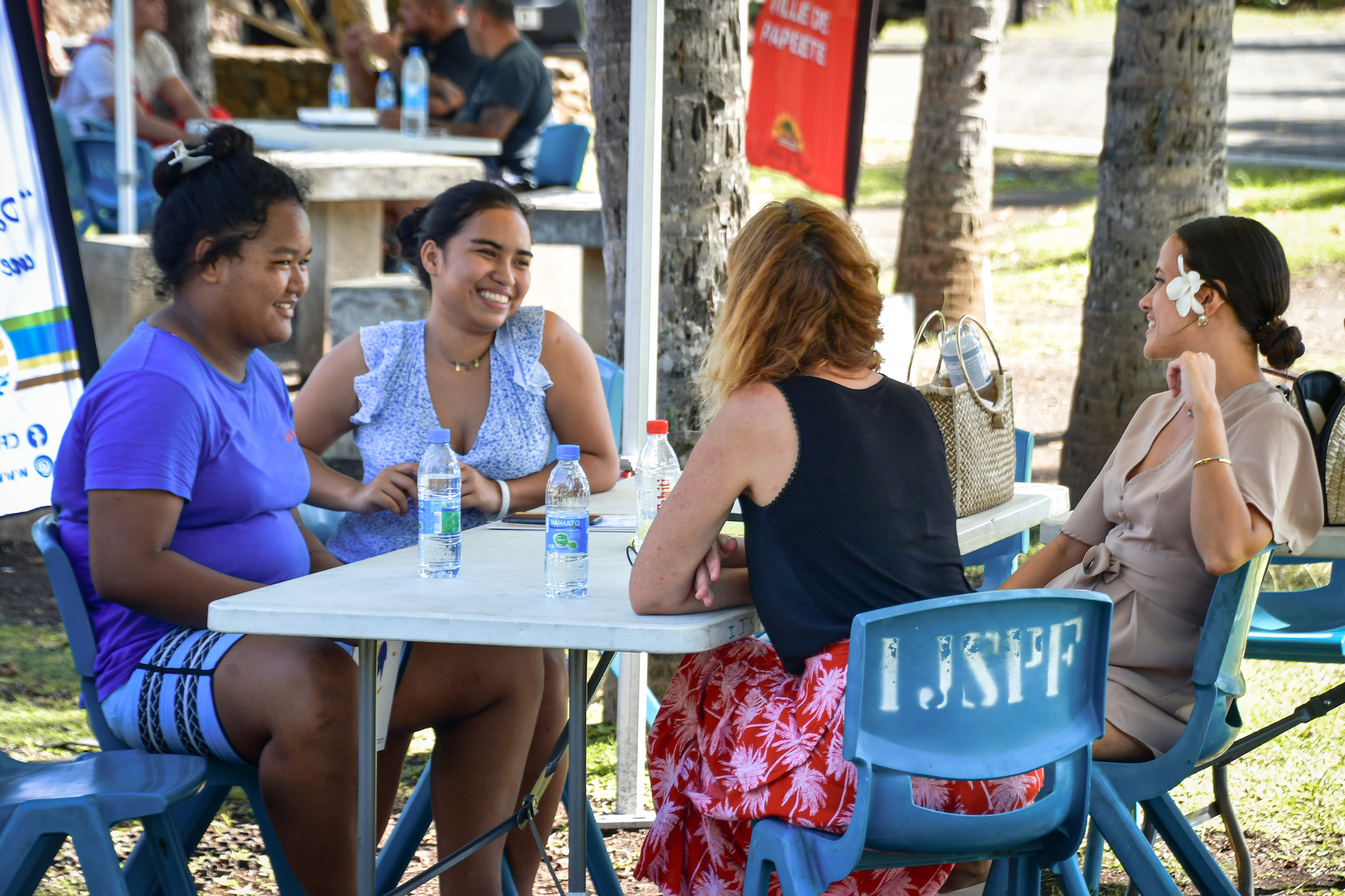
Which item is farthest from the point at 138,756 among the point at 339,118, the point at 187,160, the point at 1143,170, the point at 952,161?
the point at 339,118

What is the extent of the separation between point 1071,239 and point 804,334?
36.1 ft

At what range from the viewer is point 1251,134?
16766 mm

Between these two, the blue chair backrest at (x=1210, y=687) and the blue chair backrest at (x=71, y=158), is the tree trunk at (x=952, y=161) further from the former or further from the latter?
the blue chair backrest at (x=1210, y=687)

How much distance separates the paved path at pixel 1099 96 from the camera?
16.6 metres

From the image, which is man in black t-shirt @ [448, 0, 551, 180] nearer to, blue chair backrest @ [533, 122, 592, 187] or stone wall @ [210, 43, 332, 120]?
blue chair backrest @ [533, 122, 592, 187]

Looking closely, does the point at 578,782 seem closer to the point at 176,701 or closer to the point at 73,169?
the point at 176,701

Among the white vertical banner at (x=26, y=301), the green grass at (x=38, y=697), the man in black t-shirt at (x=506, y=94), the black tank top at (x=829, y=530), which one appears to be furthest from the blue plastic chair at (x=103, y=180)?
the black tank top at (x=829, y=530)

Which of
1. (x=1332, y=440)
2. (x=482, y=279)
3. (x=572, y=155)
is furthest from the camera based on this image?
(x=572, y=155)

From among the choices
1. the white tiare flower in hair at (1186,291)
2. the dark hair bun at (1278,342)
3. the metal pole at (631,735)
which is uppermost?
the white tiare flower in hair at (1186,291)

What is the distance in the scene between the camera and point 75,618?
258 cm

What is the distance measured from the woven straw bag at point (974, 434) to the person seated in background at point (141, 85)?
22.2ft

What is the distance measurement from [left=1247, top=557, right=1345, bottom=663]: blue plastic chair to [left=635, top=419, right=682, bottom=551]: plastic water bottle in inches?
54.7

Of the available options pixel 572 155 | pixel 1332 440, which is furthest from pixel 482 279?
pixel 572 155

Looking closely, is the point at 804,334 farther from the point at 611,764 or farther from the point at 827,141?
the point at 827,141
